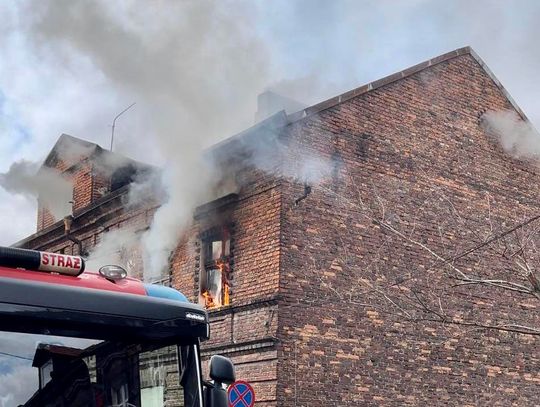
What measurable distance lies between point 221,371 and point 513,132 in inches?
483

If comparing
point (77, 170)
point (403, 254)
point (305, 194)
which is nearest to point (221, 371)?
point (305, 194)

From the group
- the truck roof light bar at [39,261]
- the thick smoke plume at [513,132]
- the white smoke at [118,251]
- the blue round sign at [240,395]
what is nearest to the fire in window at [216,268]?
the white smoke at [118,251]

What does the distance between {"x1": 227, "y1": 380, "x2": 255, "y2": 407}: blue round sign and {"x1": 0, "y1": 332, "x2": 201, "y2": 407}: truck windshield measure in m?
5.10

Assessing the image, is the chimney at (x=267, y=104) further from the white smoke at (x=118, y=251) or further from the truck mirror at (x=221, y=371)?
the truck mirror at (x=221, y=371)

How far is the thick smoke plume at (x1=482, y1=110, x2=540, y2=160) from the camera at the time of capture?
600 inches

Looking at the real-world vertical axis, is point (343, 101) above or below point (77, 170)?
below

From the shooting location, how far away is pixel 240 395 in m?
9.85

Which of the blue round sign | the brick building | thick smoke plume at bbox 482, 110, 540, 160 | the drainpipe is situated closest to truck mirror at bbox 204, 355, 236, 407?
the blue round sign

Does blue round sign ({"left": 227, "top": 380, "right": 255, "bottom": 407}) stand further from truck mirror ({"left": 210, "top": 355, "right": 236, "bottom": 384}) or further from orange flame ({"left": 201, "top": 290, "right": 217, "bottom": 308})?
truck mirror ({"left": 210, "top": 355, "right": 236, "bottom": 384})

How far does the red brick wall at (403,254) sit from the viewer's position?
11.7 metres

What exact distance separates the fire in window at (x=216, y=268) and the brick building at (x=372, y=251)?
3 centimetres

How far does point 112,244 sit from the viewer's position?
15852 mm

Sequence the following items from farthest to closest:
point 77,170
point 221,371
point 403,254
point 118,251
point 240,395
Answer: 1. point 77,170
2. point 118,251
3. point 403,254
4. point 240,395
5. point 221,371

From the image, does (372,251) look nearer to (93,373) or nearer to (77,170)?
(93,373)
